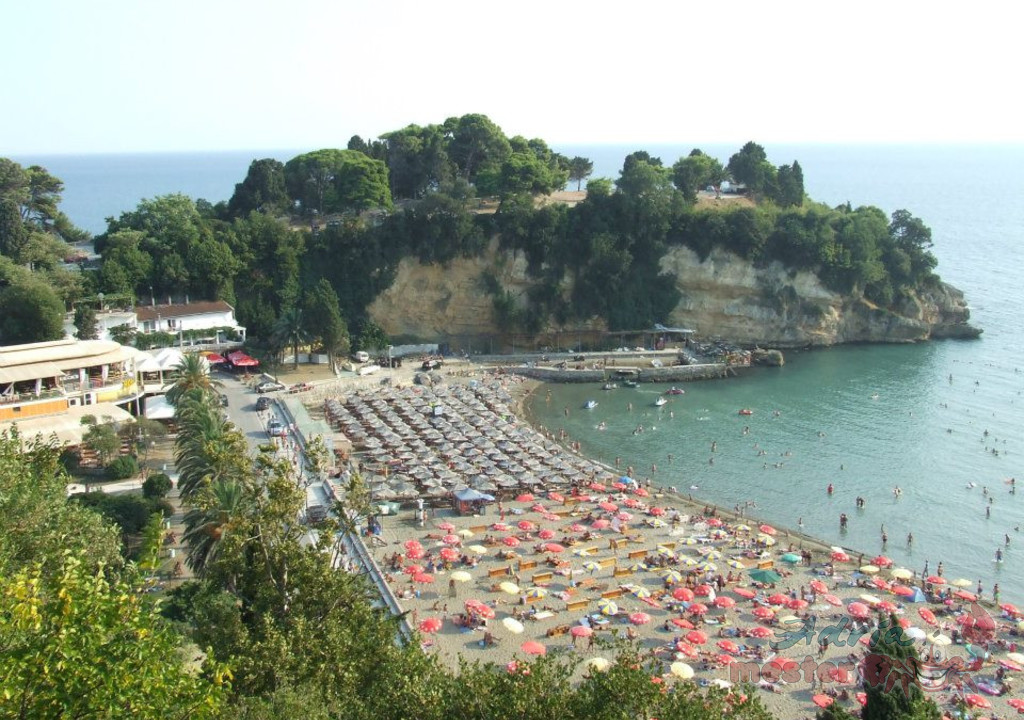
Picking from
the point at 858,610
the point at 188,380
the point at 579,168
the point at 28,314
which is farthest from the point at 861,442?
the point at 579,168

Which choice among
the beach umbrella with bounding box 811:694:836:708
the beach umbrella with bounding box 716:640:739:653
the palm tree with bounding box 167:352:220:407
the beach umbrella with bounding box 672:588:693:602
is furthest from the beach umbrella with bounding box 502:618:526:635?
the palm tree with bounding box 167:352:220:407

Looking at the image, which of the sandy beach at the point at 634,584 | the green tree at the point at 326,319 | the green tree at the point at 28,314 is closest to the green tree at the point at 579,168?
the green tree at the point at 326,319

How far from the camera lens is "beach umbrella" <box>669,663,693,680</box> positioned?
2089 cm

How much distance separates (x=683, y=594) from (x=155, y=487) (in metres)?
17.1

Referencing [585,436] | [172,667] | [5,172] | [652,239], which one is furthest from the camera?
[652,239]

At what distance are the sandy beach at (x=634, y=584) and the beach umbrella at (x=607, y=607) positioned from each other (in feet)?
0.24

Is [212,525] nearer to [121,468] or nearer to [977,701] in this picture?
[121,468]

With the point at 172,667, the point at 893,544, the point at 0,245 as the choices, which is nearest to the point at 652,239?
the point at 893,544

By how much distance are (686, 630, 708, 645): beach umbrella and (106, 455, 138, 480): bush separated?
776 inches

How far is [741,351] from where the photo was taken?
5591 cm

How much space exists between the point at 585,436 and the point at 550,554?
14386mm

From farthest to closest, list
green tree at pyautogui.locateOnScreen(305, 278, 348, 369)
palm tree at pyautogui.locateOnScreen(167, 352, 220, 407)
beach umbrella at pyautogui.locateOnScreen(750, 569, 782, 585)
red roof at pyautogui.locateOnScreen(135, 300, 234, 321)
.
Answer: green tree at pyautogui.locateOnScreen(305, 278, 348, 369) → red roof at pyautogui.locateOnScreen(135, 300, 234, 321) → palm tree at pyautogui.locateOnScreen(167, 352, 220, 407) → beach umbrella at pyautogui.locateOnScreen(750, 569, 782, 585)

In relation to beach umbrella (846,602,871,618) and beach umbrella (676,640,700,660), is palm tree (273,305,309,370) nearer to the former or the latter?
beach umbrella (676,640,700,660)

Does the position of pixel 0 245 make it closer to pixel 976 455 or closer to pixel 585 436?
pixel 585 436
